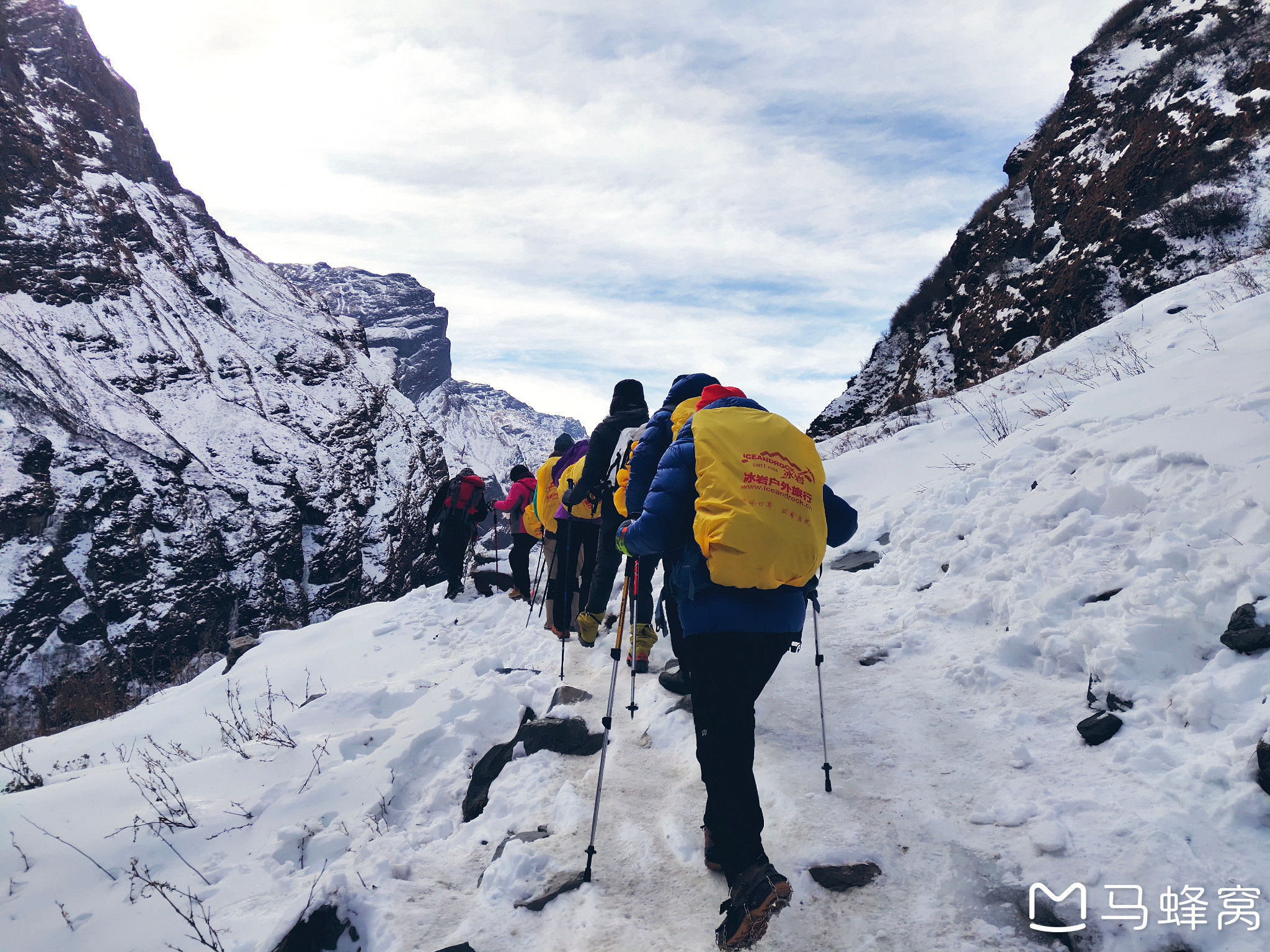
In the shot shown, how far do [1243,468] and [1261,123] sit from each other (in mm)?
16430

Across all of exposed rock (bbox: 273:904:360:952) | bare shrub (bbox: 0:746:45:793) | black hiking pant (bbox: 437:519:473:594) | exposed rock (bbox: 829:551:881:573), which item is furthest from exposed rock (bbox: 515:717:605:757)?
black hiking pant (bbox: 437:519:473:594)

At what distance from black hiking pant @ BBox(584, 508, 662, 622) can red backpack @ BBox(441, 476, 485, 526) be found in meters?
5.37

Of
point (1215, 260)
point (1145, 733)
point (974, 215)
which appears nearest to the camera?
point (1145, 733)

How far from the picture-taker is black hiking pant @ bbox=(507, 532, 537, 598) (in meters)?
11.1

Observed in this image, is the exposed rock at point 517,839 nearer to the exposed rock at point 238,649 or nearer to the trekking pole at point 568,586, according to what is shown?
the trekking pole at point 568,586

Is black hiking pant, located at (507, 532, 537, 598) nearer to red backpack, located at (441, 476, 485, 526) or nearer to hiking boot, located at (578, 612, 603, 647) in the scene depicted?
red backpack, located at (441, 476, 485, 526)

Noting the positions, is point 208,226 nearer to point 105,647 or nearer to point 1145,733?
point 105,647

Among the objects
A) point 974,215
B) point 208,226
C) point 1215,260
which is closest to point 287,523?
point 208,226

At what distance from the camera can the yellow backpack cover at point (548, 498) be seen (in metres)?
8.23

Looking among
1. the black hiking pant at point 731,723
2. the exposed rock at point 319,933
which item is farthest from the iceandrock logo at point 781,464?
the exposed rock at point 319,933

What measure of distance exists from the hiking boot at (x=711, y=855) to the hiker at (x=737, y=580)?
0.29ft

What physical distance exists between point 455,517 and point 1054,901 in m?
11.2

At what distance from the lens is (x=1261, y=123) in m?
14.8

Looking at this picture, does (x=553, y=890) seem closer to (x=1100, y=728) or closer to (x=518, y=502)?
(x=1100, y=728)
